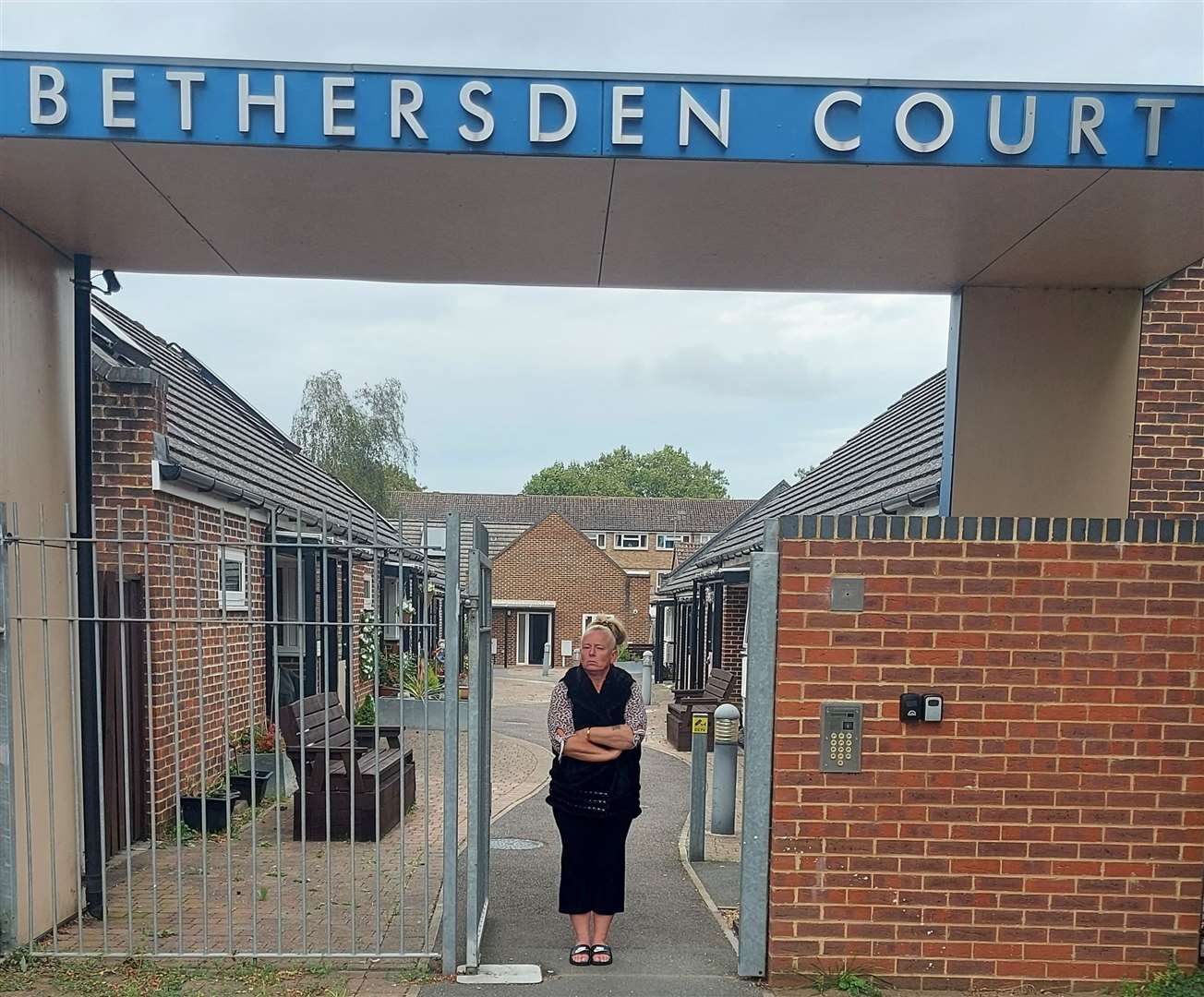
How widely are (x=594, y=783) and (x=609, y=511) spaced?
4850 cm

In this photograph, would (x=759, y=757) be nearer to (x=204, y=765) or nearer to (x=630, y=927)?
(x=630, y=927)

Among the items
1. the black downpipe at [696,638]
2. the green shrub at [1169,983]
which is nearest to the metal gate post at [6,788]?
the green shrub at [1169,983]

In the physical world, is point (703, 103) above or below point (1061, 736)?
above

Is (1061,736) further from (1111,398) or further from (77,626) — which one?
(77,626)

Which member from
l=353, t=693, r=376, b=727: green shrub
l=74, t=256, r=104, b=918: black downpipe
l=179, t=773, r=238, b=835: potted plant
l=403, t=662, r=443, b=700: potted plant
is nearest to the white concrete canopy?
l=74, t=256, r=104, b=918: black downpipe

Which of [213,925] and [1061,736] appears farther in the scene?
[213,925]

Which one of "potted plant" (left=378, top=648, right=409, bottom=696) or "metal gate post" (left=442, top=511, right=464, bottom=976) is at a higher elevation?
"metal gate post" (left=442, top=511, right=464, bottom=976)

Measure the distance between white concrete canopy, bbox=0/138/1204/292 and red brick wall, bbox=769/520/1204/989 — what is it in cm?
152

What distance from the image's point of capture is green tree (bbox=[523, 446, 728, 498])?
81.2 m

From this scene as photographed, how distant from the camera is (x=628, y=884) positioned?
628cm

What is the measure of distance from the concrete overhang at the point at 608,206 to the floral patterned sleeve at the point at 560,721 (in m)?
2.32

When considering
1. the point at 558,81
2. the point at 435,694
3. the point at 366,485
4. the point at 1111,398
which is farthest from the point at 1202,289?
the point at 366,485

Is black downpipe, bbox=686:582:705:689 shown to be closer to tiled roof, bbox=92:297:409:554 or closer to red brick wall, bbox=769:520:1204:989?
tiled roof, bbox=92:297:409:554

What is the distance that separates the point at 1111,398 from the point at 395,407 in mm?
34397
